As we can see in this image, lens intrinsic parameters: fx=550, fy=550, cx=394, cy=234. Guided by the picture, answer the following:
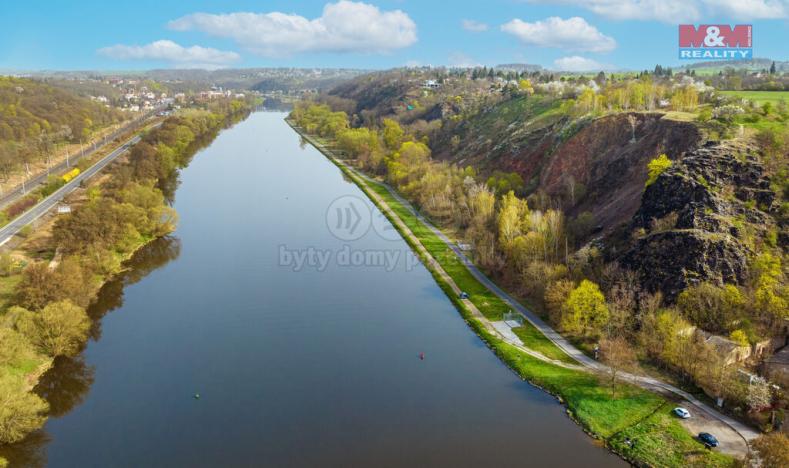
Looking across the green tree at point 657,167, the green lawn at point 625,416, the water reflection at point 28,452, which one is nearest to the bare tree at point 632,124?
the green tree at point 657,167

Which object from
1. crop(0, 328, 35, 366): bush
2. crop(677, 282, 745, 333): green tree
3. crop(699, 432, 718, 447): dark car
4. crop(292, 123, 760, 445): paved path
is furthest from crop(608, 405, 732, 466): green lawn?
crop(0, 328, 35, 366): bush

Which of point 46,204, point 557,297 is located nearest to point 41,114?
point 46,204

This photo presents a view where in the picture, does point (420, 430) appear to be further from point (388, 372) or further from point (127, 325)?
point (127, 325)

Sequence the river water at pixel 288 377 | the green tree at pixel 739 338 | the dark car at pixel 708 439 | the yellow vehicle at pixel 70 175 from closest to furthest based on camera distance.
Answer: the dark car at pixel 708 439, the river water at pixel 288 377, the green tree at pixel 739 338, the yellow vehicle at pixel 70 175

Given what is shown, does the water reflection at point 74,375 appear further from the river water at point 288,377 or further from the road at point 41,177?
the road at point 41,177

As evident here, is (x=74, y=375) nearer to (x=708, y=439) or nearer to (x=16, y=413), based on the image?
(x=16, y=413)

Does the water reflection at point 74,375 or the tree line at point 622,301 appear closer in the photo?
the water reflection at point 74,375

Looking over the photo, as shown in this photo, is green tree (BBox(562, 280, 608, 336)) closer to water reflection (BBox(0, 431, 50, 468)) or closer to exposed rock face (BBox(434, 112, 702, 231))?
exposed rock face (BBox(434, 112, 702, 231))
